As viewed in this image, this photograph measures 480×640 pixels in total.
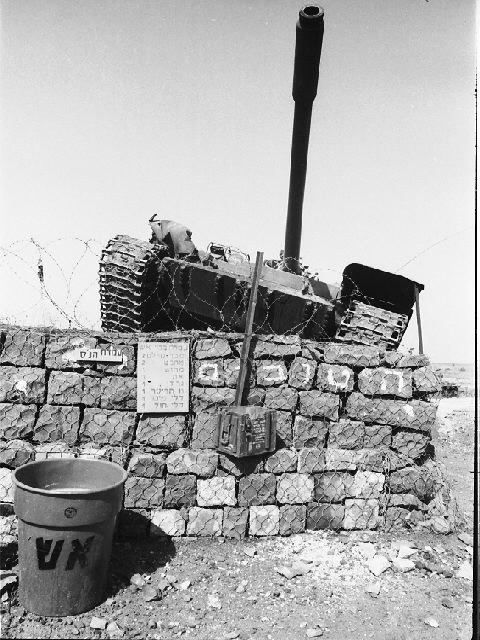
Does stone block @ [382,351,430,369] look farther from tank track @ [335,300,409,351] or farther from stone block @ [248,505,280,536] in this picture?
stone block @ [248,505,280,536]

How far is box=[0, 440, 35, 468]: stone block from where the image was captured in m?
4.87

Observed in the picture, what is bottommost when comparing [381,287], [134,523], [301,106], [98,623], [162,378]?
[98,623]

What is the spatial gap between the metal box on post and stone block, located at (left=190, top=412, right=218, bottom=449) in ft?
0.26

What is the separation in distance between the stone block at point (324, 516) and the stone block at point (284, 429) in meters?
0.72

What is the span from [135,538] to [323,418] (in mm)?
2298

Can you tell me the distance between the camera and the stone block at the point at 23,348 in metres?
4.96

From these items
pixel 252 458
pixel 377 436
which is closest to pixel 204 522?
pixel 252 458

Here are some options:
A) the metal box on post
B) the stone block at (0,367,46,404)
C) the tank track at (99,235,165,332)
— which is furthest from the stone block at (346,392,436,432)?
the tank track at (99,235,165,332)

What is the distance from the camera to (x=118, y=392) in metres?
5.12

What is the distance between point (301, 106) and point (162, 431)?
529 centimetres

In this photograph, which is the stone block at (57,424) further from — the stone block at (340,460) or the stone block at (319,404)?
the stone block at (340,460)

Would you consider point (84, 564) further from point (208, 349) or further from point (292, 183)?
point (292, 183)

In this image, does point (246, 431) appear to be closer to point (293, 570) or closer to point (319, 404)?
point (319, 404)

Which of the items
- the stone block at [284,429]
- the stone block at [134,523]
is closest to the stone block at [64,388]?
the stone block at [134,523]
